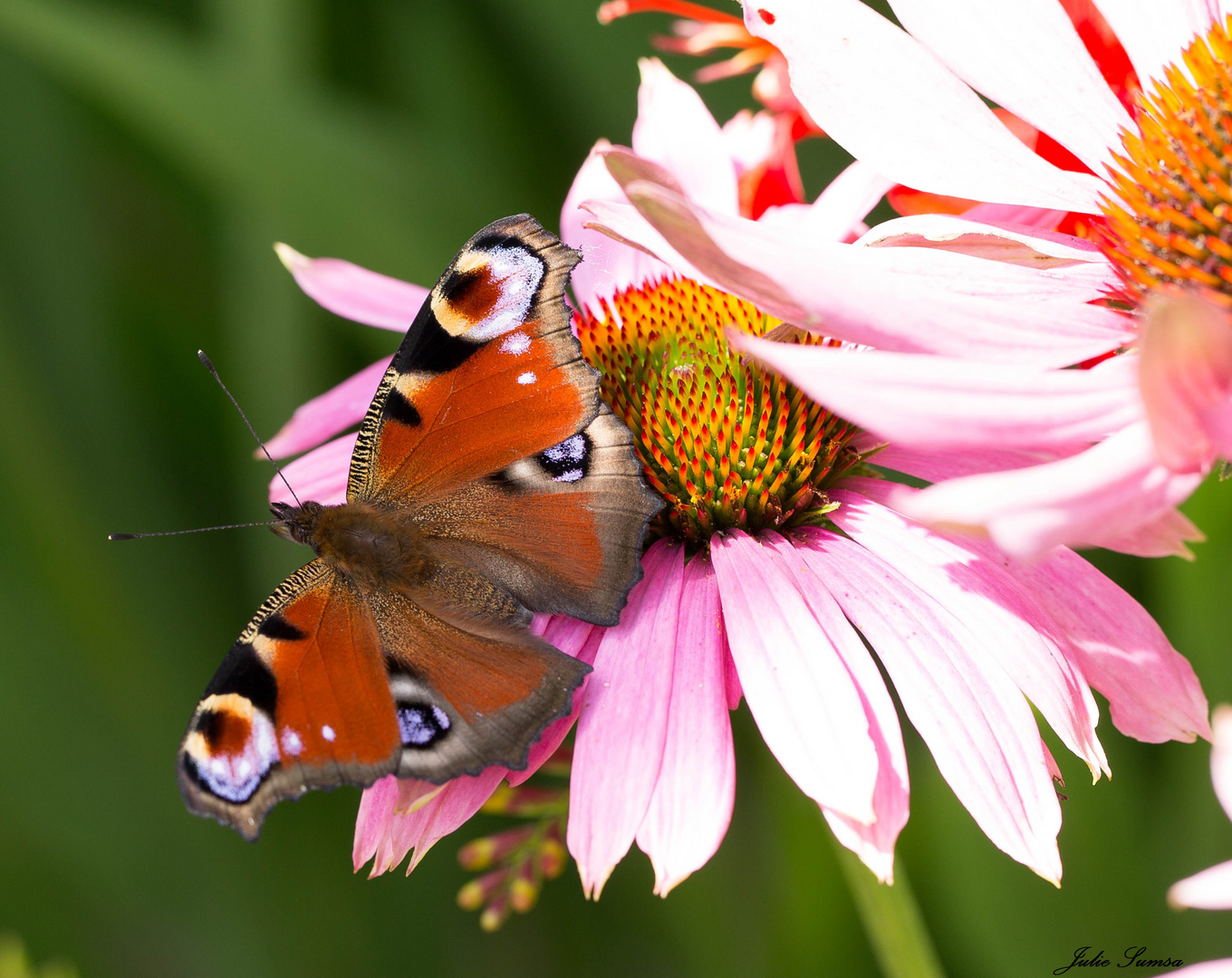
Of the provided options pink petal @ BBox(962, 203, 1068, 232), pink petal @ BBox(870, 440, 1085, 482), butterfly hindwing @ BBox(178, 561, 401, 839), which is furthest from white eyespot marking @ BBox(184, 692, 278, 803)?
pink petal @ BBox(962, 203, 1068, 232)

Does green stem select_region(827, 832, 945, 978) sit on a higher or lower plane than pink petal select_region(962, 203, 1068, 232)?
lower

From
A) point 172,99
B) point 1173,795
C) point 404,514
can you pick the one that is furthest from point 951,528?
point 172,99

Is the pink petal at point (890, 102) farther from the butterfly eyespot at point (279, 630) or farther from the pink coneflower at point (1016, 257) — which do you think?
the butterfly eyespot at point (279, 630)

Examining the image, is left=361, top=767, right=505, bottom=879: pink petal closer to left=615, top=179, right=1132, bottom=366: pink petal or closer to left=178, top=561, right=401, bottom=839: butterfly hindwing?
left=178, top=561, right=401, bottom=839: butterfly hindwing

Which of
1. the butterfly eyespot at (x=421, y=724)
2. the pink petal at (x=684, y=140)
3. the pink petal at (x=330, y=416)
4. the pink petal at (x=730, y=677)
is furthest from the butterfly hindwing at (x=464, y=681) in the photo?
the pink petal at (x=684, y=140)

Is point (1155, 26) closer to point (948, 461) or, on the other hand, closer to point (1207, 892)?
point (948, 461)

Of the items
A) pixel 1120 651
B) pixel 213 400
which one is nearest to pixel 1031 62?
pixel 1120 651
